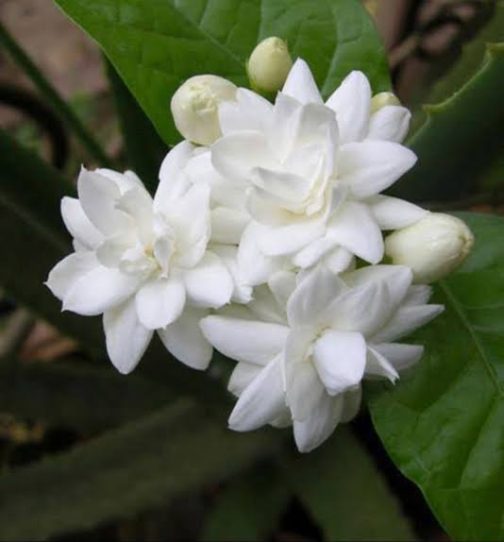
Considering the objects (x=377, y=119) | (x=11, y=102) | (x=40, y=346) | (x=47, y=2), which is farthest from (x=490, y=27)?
(x=47, y=2)

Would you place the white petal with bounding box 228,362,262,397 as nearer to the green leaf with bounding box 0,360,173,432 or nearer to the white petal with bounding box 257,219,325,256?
the white petal with bounding box 257,219,325,256

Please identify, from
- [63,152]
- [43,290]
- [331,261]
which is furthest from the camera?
[63,152]

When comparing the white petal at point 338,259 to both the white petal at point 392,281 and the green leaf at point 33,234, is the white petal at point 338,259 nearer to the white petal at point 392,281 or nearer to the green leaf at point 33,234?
the white petal at point 392,281

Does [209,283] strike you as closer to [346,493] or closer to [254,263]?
[254,263]

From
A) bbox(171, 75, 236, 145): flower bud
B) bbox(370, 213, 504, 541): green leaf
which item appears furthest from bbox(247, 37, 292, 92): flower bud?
bbox(370, 213, 504, 541): green leaf

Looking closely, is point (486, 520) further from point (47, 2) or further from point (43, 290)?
point (47, 2)

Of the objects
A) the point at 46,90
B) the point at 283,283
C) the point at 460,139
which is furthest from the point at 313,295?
the point at 46,90
